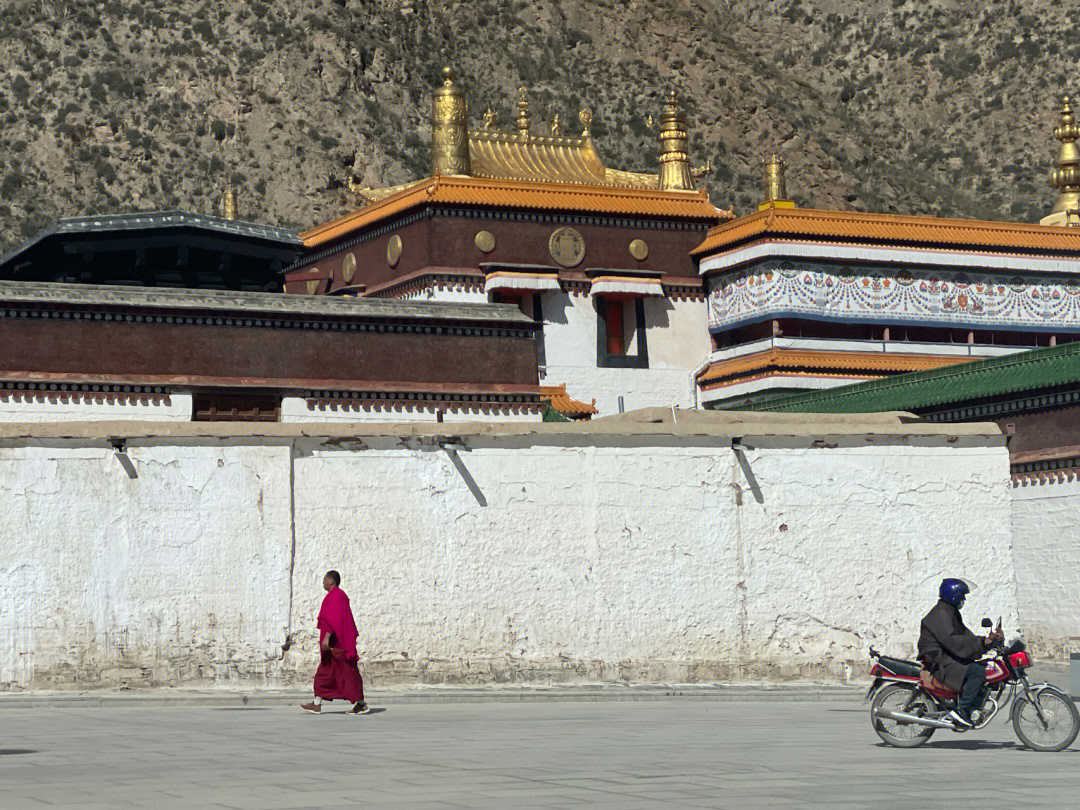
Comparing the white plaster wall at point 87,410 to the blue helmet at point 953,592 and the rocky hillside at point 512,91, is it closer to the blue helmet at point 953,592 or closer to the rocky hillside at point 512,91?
the blue helmet at point 953,592

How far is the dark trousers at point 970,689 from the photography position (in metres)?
13.5

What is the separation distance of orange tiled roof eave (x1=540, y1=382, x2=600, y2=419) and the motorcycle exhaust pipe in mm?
21504

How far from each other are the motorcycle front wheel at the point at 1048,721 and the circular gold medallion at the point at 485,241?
27640 millimetres

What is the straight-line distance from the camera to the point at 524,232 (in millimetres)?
40469

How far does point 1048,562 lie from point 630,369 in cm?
1606

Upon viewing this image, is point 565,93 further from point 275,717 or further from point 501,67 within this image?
point 275,717

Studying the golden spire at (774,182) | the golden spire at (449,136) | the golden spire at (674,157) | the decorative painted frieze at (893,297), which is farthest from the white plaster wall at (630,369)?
the golden spire at (774,182)

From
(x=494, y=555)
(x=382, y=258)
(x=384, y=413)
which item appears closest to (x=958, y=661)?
(x=494, y=555)

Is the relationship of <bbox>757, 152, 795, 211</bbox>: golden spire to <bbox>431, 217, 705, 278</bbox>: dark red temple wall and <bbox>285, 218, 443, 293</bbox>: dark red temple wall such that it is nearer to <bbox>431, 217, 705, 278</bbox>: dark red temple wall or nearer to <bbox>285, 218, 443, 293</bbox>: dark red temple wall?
<bbox>431, 217, 705, 278</bbox>: dark red temple wall

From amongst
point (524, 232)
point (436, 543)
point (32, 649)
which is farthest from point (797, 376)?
point (32, 649)

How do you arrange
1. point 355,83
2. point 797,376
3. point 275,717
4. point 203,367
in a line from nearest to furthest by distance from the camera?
1. point 275,717
2. point 203,367
3. point 797,376
4. point 355,83

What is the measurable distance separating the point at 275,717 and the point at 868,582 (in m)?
7.37

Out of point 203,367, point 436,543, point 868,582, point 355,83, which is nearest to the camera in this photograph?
point 436,543

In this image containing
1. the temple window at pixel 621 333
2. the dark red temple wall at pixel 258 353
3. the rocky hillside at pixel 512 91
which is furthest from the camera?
the rocky hillside at pixel 512 91
